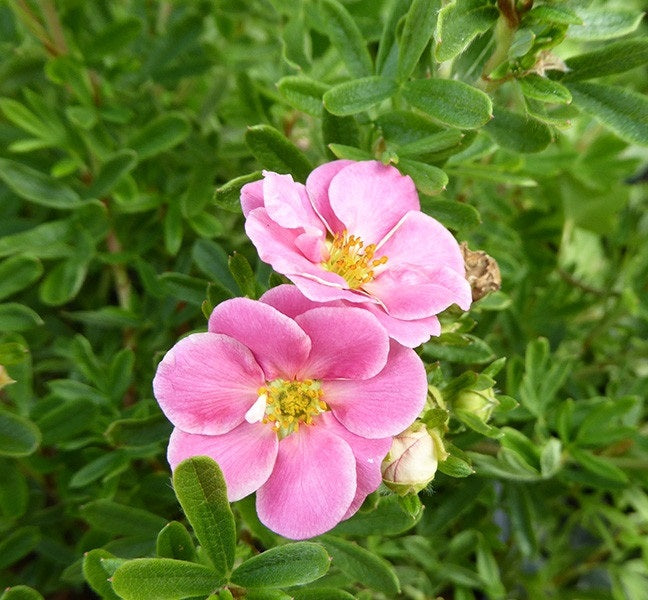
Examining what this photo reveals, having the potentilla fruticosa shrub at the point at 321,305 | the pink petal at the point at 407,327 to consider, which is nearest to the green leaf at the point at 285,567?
the potentilla fruticosa shrub at the point at 321,305

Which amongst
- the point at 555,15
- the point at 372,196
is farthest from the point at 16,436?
the point at 555,15

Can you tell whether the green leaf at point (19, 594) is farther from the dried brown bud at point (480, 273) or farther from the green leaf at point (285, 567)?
the dried brown bud at point (480, 273)

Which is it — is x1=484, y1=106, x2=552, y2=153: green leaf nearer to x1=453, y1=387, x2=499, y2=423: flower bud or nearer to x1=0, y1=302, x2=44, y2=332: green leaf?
x1=453, y1=387, x2=499, y2=423: flower bud

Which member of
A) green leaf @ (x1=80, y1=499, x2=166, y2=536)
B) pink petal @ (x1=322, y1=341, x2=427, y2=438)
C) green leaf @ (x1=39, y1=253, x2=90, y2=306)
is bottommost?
green leaf @ (x1=80, y1=499, x2=166, y2=536)

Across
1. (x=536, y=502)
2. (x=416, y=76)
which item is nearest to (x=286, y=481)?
(x=416, y=76)

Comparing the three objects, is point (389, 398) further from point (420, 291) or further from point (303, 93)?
point (303, 93)

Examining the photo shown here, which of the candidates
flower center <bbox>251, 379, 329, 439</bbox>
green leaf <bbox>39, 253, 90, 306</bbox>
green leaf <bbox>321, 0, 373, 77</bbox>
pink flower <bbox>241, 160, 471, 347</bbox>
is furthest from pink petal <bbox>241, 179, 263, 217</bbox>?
green leaf <bbox>39, 253, 90, 306</bbox>

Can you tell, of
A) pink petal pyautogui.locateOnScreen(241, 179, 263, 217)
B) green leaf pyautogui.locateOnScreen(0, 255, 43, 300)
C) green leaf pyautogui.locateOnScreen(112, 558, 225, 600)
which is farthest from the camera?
green leaf pyautogui.locateOnScreen(0, 255, 43, 300)

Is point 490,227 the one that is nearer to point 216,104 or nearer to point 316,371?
point 216,104
